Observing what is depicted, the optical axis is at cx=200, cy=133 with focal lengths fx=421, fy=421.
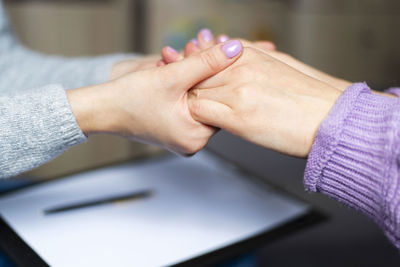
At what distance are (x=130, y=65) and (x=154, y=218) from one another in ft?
0.99

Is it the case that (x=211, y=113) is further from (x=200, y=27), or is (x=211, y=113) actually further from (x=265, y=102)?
(x=200, y=27)

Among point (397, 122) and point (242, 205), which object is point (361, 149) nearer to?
point (397, 122)

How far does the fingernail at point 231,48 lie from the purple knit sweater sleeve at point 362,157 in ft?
0.59

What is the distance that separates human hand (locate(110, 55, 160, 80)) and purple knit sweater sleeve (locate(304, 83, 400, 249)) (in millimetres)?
365

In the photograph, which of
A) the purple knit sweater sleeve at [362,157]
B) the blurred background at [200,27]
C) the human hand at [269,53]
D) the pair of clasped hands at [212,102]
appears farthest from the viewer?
the blurred background at [200,27]

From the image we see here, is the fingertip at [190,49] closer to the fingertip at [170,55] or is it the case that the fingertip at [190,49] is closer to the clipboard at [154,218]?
the fingertip at [170,55]

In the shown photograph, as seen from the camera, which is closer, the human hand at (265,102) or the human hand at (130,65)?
the human hand at (265,102)

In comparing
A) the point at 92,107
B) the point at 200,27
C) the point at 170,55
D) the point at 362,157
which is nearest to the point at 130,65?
the point at 170,55

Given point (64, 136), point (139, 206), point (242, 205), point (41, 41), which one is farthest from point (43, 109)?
point (41, 41)

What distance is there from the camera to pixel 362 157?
1.53 ft

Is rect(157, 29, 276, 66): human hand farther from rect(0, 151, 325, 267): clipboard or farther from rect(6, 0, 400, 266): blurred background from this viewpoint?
rect(6, 0, 400, 266): blurred background

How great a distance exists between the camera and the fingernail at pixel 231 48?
2.02ft

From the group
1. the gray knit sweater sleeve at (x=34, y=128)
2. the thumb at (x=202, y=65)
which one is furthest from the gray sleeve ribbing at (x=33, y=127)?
the thumb at (x=202, y=65)

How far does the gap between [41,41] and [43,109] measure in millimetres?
1089
